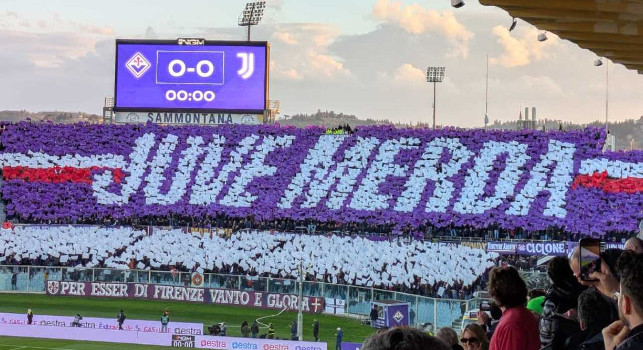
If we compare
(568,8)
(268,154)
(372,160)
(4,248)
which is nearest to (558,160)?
(372,160)

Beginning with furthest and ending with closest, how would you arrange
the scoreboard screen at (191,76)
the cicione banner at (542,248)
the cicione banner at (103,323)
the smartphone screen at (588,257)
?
the scoreboard screen at (191,76)
the cicione banner at (542,248)
the cicione banner at (103,323)
the smartphone screen at (588,257)

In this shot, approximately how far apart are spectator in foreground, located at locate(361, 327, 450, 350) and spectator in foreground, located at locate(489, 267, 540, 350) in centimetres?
399

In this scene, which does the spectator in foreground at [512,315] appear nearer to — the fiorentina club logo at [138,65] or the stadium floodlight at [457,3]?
the stadium floodlight at [457,3]

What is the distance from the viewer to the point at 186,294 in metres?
44.8

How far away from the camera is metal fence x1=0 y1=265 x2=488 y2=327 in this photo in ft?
110

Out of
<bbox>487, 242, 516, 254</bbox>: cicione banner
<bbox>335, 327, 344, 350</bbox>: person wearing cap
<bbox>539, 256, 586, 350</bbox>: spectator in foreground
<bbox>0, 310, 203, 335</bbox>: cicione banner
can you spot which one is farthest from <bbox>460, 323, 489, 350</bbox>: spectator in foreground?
<bbox>487, 242, 516, 254</bbox>: cicione banner

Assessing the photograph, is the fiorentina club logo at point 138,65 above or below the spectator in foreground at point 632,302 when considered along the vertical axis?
above

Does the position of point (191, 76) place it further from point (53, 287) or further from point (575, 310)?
point (575, 310)

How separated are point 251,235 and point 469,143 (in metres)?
13.2

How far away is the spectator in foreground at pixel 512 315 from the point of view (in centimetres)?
732

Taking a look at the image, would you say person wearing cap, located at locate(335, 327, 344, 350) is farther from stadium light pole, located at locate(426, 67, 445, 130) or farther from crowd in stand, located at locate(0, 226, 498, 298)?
stadium light pole, located at locate(426, 67, 445, 130)

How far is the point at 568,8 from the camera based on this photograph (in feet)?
28.0

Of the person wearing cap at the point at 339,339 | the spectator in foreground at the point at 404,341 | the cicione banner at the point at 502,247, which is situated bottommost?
the person wearing cap at the point at 339,339

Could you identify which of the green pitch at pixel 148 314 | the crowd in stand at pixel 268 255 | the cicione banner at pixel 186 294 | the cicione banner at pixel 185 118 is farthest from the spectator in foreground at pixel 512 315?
the cicione banner at pixel 185 118
